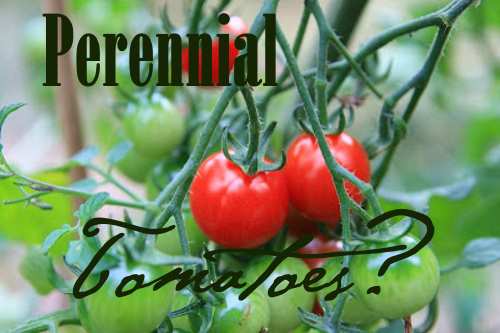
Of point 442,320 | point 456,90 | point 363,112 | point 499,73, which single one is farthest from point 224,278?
point 442,320

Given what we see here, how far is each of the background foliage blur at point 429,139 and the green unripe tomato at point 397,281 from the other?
21cm

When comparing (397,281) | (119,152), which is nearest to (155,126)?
(119,152)

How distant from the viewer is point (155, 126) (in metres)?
0.65

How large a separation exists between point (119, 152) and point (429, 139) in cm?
97

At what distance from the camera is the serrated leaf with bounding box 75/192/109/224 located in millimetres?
455

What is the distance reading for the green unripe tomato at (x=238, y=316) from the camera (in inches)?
18.9

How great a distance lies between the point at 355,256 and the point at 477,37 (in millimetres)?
750

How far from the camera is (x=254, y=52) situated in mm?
484

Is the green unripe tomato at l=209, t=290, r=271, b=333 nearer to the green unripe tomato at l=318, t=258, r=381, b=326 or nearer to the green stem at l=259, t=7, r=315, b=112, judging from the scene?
the green unripe tomato at l=318, t=258, r=381, b=326

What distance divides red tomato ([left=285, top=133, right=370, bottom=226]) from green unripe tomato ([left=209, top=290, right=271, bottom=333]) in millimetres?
92

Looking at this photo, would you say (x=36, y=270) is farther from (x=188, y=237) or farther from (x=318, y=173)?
(x=318, y=173)

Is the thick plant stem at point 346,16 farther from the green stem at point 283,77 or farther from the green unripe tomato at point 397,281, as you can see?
the green unripe tomato at point 397,281

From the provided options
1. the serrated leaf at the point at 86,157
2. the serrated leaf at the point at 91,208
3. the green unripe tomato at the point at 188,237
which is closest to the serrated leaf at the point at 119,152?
the serrated leaf at the point at 86,157

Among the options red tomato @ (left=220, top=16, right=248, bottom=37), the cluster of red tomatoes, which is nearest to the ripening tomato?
red tomato @ (left=220, top=16, right=248, bottom=37)
